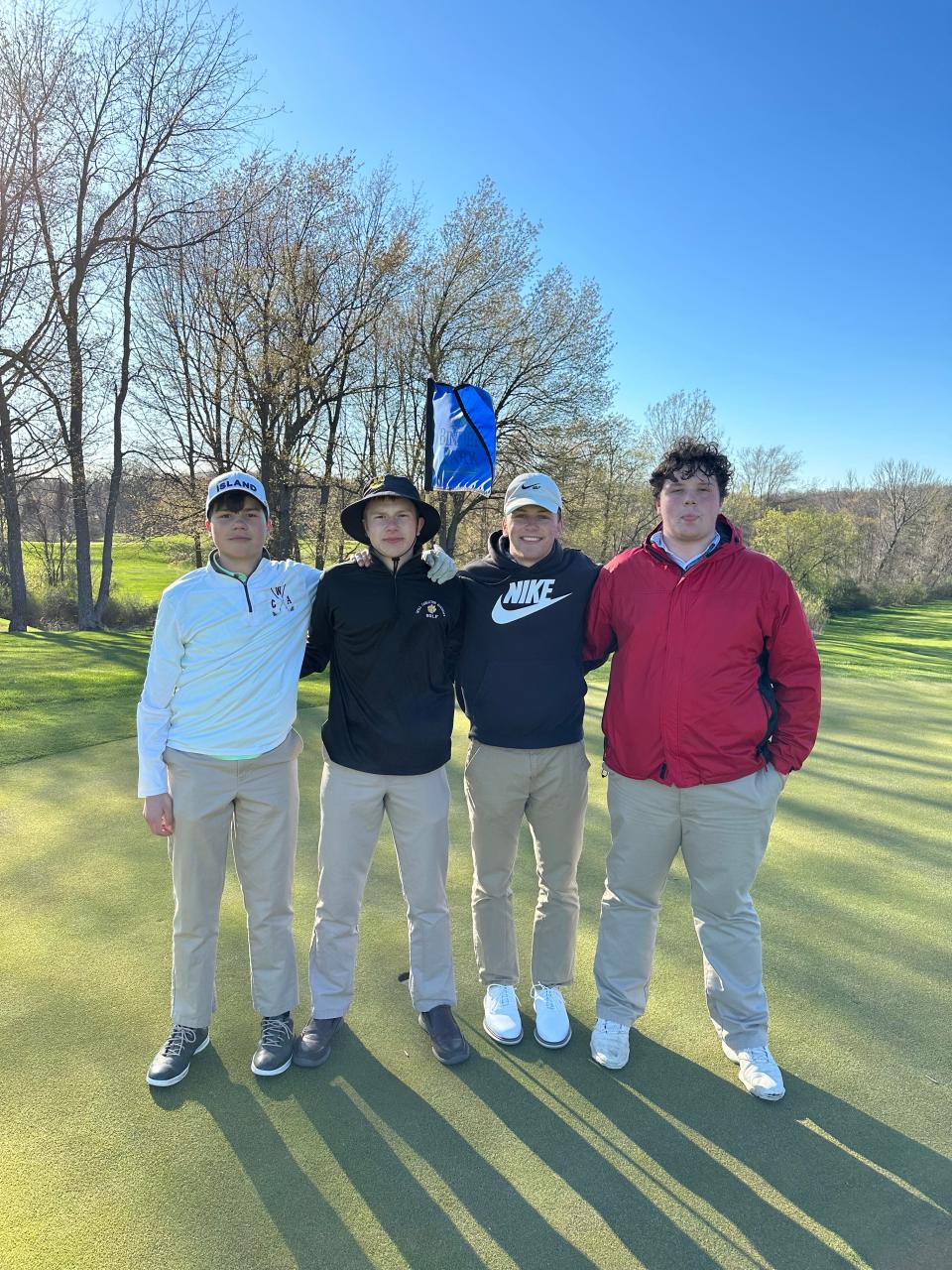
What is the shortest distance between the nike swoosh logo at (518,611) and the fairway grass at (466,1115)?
147 centimetres

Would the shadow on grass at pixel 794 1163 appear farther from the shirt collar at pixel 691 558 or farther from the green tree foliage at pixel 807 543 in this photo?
the green tree foliage at pixel 807 543

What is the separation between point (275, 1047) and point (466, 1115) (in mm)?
678

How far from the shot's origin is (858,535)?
33.1 metres

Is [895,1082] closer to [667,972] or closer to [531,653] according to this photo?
[667,972]

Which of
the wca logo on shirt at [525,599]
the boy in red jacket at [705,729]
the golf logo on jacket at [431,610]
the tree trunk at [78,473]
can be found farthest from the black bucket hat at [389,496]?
the tree trunk at [78,473]

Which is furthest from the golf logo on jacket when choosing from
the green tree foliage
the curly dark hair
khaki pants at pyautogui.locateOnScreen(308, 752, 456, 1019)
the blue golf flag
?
the green tree foliage

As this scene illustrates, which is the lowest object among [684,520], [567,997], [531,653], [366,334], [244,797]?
[567,997]

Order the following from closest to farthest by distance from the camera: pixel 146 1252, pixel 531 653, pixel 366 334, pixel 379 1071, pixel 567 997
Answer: pixel 146 1252, pixel 379 1071, pixel 531 653, pixel 567 997, pixel 366 334

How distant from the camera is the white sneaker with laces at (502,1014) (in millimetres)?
2443

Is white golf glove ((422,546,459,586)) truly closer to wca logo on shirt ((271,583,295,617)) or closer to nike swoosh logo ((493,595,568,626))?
nike swoosh logo ((493,595,568,626))

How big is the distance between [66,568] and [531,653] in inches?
1083

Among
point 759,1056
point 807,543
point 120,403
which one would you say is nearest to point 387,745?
point 759,1056

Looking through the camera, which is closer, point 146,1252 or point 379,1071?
point 146,1252

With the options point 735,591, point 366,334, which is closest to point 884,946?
point 735,591
